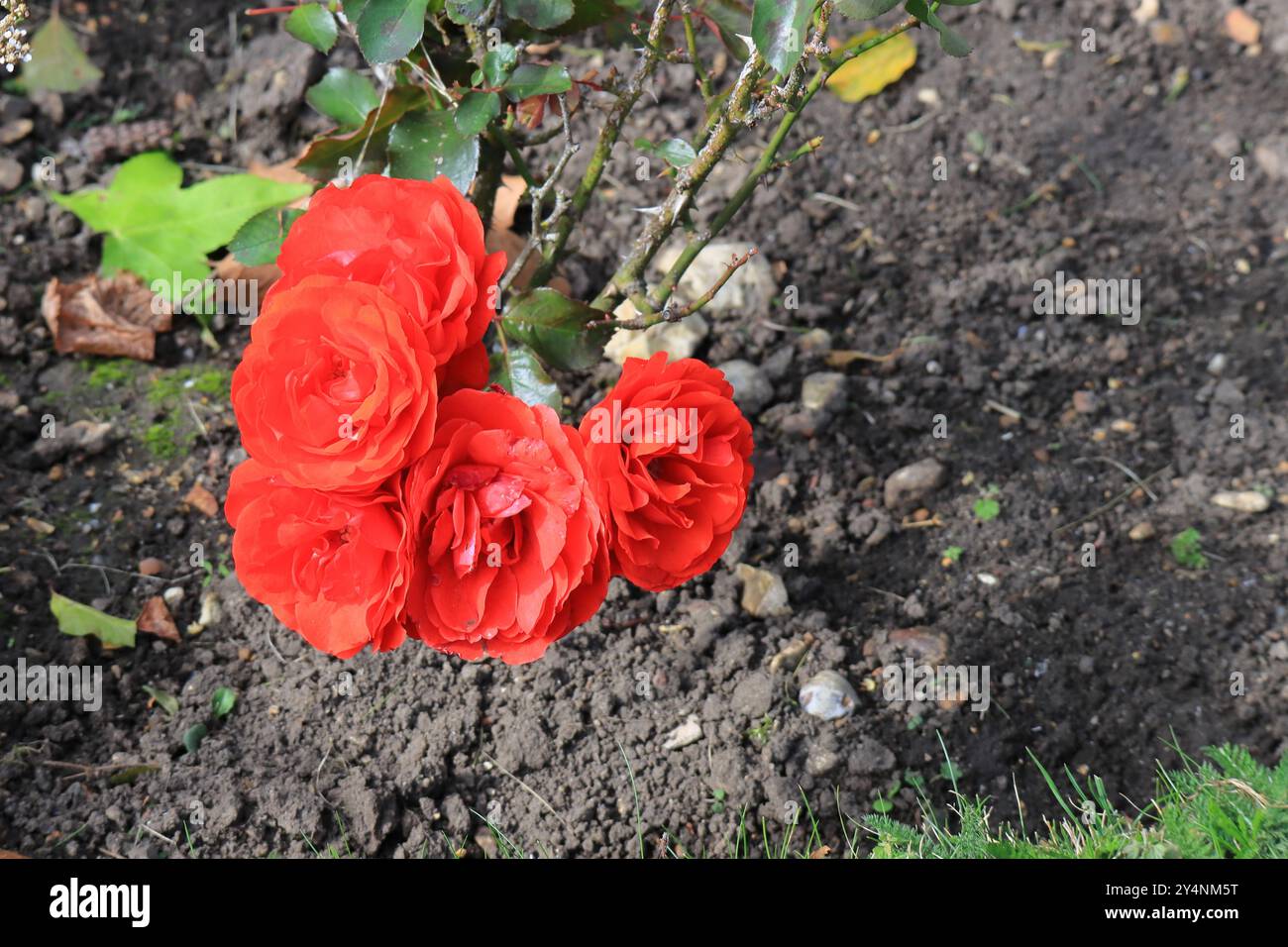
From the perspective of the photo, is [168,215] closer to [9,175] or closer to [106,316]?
[106,316]

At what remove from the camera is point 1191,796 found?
2.25 metres

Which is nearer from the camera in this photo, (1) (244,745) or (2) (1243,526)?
(1) (244,745)

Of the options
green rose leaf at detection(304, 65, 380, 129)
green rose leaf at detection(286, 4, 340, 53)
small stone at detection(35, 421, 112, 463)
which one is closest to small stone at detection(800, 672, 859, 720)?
green rose leaf at detection(304, 65, 380, 129)

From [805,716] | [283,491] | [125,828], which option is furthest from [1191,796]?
[125,828]

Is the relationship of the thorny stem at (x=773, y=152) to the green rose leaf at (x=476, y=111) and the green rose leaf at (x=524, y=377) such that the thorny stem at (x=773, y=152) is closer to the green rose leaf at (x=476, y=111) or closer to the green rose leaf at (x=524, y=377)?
the green rose leaf at (x=524, y=377)

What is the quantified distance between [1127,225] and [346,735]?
2.65 meters

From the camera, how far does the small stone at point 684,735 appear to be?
96.3 inches

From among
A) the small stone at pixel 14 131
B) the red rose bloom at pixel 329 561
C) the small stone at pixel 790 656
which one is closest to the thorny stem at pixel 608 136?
the red rose bloom at pixel 329 561

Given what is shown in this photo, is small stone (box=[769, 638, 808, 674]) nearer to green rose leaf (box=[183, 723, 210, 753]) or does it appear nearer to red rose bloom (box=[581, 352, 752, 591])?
red rose bloom (box=[581, 352, 752, 591])

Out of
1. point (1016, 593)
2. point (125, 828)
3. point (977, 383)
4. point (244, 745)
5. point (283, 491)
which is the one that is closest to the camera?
point (283, 491)

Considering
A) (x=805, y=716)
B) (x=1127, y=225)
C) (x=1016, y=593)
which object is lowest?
(x=805, y=716)

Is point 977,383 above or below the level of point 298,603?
above

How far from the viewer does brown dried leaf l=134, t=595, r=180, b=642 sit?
2.55m

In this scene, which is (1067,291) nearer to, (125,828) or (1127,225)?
(1127,225)
